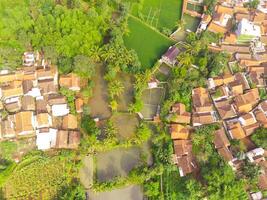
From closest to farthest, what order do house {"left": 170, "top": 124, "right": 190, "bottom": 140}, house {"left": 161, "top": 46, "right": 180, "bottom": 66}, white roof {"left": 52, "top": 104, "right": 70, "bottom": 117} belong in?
house {"left": 170, "top": 124, "right": 190, "bottom": 140}
white roof {"left": 52, "top": 104, "right": 70, "bottom": 117}
house {"left": 161, "top": 46, "right": 180, "bottom": 66}

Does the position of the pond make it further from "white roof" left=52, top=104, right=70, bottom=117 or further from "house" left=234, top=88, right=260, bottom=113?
"house" left=234, top=88, right=260, bottom=113

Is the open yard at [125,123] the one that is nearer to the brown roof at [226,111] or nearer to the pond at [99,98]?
the pond at [99,98]

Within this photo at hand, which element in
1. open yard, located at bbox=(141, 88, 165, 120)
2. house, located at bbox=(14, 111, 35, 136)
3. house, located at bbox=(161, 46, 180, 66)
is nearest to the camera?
house, located at bbox=(14, 111, 35, 136)

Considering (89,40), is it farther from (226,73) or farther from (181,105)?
(226,73)

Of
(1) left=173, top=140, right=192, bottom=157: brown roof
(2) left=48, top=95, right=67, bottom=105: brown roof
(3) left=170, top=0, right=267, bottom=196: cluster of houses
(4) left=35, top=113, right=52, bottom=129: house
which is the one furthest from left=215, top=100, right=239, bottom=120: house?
(4) left=35, top=113, right=52, bottom=129: house

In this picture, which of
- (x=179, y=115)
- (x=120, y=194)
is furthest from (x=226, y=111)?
(x=120, y=194)

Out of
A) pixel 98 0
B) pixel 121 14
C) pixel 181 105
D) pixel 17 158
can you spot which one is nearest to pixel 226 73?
pixel 181 105

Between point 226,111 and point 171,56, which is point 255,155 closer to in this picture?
point 226,111
